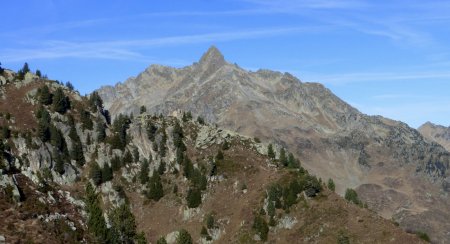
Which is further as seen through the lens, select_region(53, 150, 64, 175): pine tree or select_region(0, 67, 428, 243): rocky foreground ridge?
select_region(53, 150, 64, 175): pine tree

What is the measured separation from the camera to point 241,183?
529 feet

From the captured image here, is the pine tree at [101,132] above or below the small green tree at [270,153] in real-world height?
above

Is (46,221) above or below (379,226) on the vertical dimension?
above

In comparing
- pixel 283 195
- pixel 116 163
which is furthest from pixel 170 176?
pixel 283 195

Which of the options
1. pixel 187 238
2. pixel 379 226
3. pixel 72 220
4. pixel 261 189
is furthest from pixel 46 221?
pixel 261 189

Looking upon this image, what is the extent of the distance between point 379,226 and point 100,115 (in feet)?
357

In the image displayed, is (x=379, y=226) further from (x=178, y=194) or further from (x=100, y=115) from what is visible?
(x=100, y=115)

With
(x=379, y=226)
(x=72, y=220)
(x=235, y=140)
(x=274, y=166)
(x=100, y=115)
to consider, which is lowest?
(x=379, y=226)

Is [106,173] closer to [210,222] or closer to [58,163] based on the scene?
[58,163]

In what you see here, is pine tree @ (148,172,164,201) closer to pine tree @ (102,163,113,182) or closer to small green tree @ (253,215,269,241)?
pine tree @ (102,163,113,182)

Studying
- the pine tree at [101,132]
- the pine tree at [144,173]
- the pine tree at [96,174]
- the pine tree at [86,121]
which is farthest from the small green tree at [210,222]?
the pine tree at [86,121]

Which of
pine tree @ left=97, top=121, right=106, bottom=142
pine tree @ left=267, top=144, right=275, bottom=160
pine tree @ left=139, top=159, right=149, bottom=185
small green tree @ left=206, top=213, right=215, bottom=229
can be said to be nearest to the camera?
small green tree @ left=206, top=213, right=215, bottom=229

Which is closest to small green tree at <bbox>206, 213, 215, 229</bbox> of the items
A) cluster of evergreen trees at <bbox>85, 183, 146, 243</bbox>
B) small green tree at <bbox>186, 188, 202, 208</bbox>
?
small green tree at <bbox>186, 188, 202, 208</bbox>

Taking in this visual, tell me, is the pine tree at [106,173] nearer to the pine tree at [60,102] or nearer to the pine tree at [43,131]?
the pine tree at [43,131]
